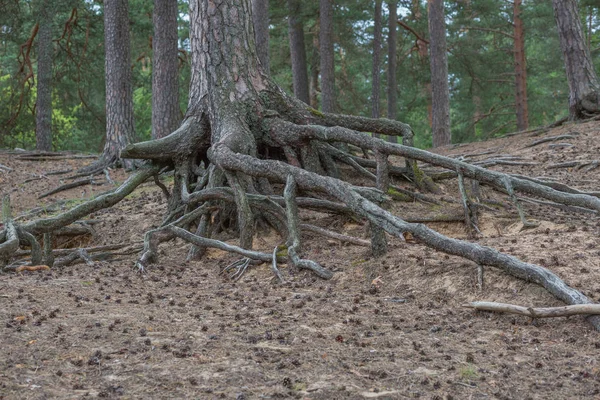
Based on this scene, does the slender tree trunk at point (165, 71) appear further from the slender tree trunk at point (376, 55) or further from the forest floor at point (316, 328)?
the slender tree trunk at point (376, 55)

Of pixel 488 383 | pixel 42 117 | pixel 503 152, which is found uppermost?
pixel 42 117

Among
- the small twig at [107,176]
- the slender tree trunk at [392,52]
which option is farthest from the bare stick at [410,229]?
the slender tree trunk at [392,52]

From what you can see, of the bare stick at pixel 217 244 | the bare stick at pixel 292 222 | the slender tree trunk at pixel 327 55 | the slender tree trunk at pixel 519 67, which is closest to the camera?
the bare stick at pixel 292 222

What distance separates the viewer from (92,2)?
1905cm

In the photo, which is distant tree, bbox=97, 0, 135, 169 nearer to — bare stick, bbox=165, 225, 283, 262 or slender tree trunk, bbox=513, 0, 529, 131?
bare stick, bbox=165, 225, 283, 262

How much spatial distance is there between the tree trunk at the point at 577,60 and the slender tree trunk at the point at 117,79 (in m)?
8.46

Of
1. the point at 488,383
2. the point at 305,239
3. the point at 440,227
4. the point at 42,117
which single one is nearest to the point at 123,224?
the point at 305,239

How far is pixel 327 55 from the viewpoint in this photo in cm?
1833

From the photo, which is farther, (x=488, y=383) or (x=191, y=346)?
(x=191, y=346)

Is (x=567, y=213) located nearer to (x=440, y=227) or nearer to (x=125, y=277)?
(x=440, y=227)

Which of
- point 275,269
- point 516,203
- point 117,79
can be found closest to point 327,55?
point 117,79

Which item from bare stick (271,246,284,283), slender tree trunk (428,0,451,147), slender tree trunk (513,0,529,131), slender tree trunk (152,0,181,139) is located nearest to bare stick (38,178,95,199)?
slender tree trunk (152,0,181,139)

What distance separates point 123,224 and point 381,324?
5.04 meters

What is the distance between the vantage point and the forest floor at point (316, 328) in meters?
3.25
